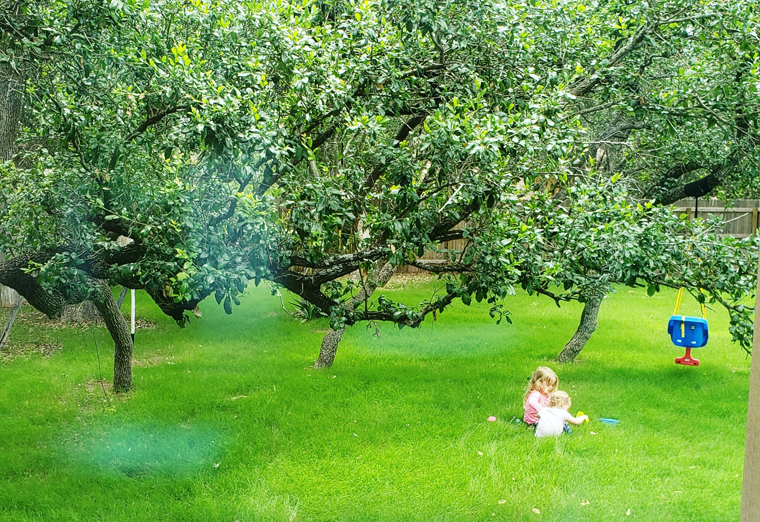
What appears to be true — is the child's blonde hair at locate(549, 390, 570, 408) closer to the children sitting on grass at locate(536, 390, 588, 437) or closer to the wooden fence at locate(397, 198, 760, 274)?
the children sitting on grass at locate(536, 390, 588, 437)

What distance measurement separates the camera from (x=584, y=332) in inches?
383

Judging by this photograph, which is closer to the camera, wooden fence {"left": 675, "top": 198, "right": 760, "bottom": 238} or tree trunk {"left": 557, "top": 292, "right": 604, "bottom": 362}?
A: tree trunk {"left": 557, "top": 292, "right": 604, "bottom": 362}

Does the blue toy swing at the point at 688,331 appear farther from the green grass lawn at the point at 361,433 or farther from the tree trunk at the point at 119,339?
the tree trunk at the point at 119,339

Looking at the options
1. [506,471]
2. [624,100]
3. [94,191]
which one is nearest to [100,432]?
[94,191]

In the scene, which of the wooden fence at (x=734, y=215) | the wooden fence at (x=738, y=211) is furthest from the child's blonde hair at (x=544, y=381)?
the wooden fence at (x=738, y=211)

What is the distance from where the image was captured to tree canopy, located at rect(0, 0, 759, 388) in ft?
13.5

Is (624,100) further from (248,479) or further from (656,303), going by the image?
(656,303)

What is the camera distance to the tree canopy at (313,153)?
411cm

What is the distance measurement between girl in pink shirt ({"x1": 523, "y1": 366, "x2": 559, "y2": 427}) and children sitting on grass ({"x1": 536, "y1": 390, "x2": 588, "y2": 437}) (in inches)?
3.0

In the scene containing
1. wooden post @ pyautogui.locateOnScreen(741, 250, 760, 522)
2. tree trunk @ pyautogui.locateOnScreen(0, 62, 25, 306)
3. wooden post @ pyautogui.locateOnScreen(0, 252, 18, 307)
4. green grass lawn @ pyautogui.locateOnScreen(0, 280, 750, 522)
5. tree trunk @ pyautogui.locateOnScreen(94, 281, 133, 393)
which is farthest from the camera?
wooden post @ pyautogui.locateOnScreen(0, 252, 18, 307)

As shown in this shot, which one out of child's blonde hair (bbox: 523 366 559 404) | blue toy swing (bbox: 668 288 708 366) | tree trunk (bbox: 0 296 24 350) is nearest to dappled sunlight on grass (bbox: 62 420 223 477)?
tree trunk (bbox: 0 296 24 350)

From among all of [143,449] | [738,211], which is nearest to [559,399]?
[143,449]

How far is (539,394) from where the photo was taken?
6.96 m

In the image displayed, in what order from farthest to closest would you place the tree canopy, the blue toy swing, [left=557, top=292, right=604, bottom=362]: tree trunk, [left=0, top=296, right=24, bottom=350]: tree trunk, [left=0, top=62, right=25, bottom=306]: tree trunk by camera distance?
1. [left=557, top=292, right=604, bottom=362]: tree trunk
2. the blue toy swing
3. [left=0, top=296, right=24, bottom=350]: tree trunk
4. [left=0, top=62, right=25, bottom=306]: tree trunk
5. the tree canopy
